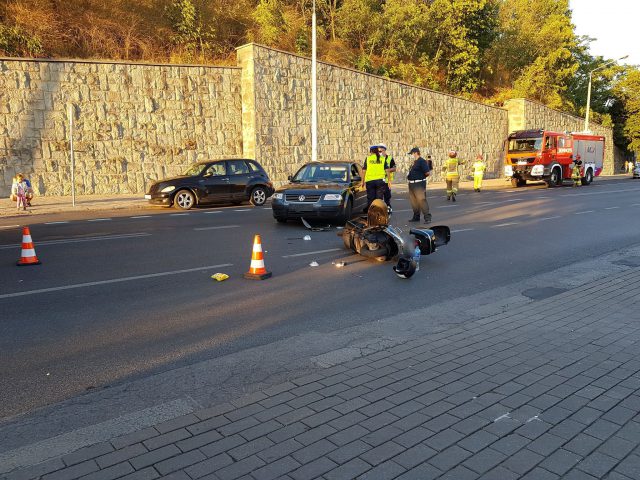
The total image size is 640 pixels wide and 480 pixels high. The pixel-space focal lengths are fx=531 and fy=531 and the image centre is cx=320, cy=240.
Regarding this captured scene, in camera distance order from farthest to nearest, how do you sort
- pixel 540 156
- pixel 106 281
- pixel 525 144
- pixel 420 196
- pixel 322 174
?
pixel 525 144
pixel 540 156
pixel 322 174
pixel 420 196
pixel 106 281

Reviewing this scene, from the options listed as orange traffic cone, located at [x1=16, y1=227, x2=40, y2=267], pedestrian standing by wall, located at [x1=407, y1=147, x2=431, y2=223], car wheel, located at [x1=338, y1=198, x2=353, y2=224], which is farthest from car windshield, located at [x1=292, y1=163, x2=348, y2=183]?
orange traffic cone, located at [x1=16, y1=227, x2=40, y2=267]

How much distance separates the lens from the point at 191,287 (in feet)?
23.4

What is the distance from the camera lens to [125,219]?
48.8 ft

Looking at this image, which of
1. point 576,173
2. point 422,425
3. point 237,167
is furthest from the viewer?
point 576,173

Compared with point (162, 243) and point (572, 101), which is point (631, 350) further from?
point (572, 101)

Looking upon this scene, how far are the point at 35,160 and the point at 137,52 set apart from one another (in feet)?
25.5

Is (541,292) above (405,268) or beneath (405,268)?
beneath

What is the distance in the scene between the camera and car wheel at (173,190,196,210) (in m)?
17.2

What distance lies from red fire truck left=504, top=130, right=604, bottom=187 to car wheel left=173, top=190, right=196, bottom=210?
19.7m

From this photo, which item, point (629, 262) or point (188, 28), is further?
point (188, 28)

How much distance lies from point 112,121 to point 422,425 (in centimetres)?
2209

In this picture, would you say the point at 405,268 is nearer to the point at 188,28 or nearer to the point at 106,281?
the point at 106,281

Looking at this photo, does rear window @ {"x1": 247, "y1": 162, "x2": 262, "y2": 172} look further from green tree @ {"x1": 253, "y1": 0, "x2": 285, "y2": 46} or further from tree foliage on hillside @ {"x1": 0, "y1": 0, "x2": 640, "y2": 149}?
green tree @ {"x1": 253, "y1": 0, "x2": 285, "y2": 46}

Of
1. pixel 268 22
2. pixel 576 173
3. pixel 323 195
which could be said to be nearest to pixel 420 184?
pixel 323 195
